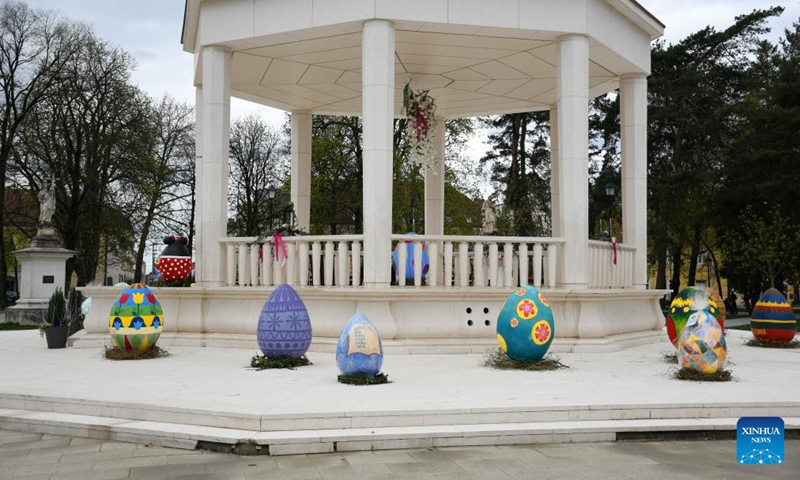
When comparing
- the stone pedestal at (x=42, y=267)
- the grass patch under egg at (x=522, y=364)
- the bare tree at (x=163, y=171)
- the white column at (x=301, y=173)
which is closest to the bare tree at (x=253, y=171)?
the bare tree at (x=163, y=171)

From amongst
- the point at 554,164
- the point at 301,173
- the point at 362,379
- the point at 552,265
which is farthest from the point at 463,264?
the point at 301,173

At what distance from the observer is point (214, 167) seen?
16328mm

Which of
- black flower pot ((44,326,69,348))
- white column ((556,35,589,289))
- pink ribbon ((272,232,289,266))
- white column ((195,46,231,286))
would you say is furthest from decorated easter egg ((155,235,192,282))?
white column ((556,35,589,289))

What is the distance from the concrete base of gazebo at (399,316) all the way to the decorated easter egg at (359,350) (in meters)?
3.59

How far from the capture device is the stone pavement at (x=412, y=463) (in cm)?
649

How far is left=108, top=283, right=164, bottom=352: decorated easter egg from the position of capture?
1338 cm

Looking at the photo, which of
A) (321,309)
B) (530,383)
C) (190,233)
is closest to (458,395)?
(530,383)

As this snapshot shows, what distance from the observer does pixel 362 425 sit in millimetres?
7824

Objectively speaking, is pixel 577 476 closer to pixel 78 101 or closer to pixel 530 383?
pixel 530 383

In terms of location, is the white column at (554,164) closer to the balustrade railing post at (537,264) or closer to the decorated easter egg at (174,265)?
the balustrade railing post at (537,264)

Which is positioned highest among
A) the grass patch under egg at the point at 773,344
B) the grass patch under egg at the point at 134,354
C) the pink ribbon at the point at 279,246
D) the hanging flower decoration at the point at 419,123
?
the hanging flower decoration at the point at 419,123

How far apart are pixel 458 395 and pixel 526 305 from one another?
Answer: 3190mm

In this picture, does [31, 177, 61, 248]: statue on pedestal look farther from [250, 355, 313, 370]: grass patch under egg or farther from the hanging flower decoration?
[250, 355, 313, 370]: grass patch under egg

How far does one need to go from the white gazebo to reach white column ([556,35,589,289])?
0.03 metres
